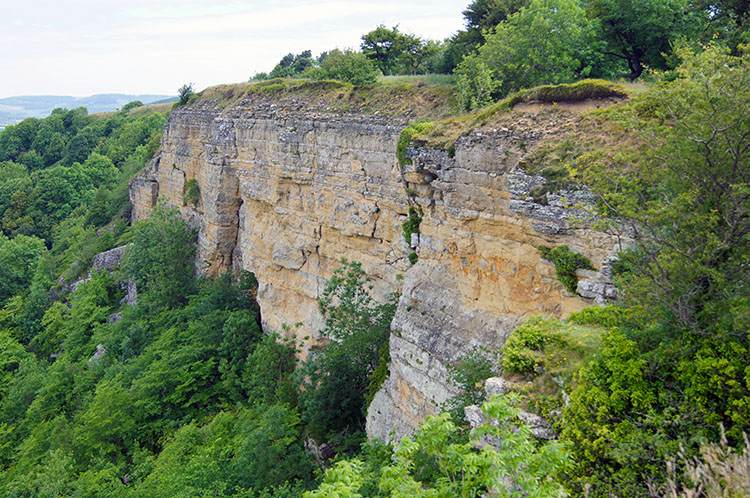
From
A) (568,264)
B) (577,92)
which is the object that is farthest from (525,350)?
(577,92)

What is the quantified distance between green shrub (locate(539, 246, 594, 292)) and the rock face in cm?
16

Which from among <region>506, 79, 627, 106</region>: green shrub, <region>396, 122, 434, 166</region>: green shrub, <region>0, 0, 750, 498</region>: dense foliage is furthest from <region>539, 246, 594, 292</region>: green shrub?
<region>396, 122, 434, 166</region>: green shrub

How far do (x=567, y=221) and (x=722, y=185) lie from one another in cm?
366

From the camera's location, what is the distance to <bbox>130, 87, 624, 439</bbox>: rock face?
1134cm

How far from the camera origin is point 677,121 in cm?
671

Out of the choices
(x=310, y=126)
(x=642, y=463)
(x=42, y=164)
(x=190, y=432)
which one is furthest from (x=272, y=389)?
(x=42, y=164)

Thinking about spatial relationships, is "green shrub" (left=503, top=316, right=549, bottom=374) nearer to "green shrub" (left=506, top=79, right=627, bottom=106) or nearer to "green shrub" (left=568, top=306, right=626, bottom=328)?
"green shrub" (left=568, top=306, right=626, bottom=328)

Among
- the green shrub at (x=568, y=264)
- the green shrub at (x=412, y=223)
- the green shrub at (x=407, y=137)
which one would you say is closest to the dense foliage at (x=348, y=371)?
the green shrub at (x=412, y=223)

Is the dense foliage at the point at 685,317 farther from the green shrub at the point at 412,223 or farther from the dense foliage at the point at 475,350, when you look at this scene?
the green shrub at the point at 412,223

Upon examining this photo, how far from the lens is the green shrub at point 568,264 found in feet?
32.8

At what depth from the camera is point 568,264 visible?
10.1 metres

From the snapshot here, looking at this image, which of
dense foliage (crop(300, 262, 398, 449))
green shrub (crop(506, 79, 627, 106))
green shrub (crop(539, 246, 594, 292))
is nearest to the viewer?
green shrub (crop(539, 246, 594, 292))

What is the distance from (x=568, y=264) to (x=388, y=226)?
7.71 m

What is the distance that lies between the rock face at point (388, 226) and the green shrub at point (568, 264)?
0.16m
